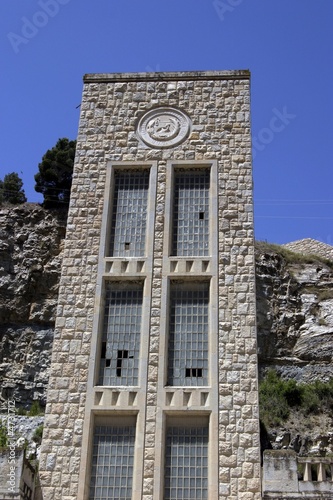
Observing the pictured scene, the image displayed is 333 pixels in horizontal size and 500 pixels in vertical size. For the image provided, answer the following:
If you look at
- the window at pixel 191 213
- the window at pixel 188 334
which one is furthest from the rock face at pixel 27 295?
the window at pixel 188 334

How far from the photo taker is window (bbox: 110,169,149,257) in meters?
17.8

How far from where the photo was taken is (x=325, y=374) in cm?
3188

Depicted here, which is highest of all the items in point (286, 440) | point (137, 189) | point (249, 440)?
point (137, 189)

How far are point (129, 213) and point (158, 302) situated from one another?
2.90 metres

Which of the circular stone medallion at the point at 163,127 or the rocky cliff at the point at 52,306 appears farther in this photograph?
the rocky cliff at the point at 52,306

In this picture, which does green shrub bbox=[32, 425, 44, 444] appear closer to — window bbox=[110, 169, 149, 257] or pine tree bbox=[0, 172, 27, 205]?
window bbox=[110, 169, 149, 257]

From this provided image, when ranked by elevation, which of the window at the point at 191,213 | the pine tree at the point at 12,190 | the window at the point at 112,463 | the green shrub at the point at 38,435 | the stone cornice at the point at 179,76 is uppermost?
the pine tree at the point at 12,190

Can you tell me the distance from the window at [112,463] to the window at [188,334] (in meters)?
1.69

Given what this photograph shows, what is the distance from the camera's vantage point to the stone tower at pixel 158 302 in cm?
1495

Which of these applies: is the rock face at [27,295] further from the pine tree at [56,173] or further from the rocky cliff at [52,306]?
the pine tree at [56,173]

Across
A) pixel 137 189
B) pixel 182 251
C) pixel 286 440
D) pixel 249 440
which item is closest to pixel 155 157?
pixel 137 189

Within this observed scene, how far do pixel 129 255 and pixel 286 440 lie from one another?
1263 cm

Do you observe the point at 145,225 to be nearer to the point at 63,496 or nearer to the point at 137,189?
the point at 137,189

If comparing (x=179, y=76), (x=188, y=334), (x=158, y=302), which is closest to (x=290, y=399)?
(x=188, y=334)
